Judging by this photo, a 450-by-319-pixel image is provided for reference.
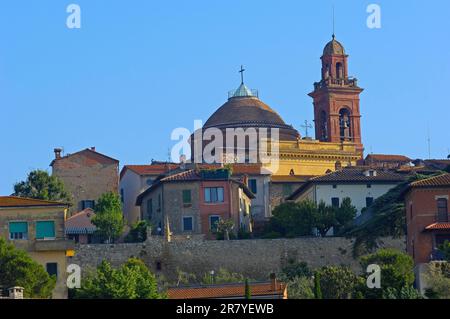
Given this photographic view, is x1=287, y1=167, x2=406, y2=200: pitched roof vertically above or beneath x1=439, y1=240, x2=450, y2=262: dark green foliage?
above

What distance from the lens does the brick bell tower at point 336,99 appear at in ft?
405

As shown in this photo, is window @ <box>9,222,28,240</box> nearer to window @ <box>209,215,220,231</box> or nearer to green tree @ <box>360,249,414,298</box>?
window @ <box>209,215,220,231</box>

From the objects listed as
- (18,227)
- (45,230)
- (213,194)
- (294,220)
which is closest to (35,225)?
(45,230)

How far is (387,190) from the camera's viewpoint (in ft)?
283

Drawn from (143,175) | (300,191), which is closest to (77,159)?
(143,175)

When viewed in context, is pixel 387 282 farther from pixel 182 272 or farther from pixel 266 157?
pixel 266 157

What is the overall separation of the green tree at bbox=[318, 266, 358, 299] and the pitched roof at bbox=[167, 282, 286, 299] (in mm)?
1735

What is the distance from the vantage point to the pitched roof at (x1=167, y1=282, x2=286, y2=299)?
200 feet

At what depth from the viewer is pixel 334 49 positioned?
124188 millimetres

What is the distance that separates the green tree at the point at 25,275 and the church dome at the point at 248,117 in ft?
146

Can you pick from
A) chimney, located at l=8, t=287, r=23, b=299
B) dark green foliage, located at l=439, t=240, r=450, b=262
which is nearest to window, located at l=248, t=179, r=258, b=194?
dark green foliage, located at l=439, t=240, r=450, b=262

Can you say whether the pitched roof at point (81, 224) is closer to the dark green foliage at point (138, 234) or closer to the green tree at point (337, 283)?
the dark green foliage at point (138, 234)

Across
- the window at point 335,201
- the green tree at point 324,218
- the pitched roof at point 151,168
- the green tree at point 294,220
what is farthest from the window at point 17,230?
the pitched roof at point 151,168
